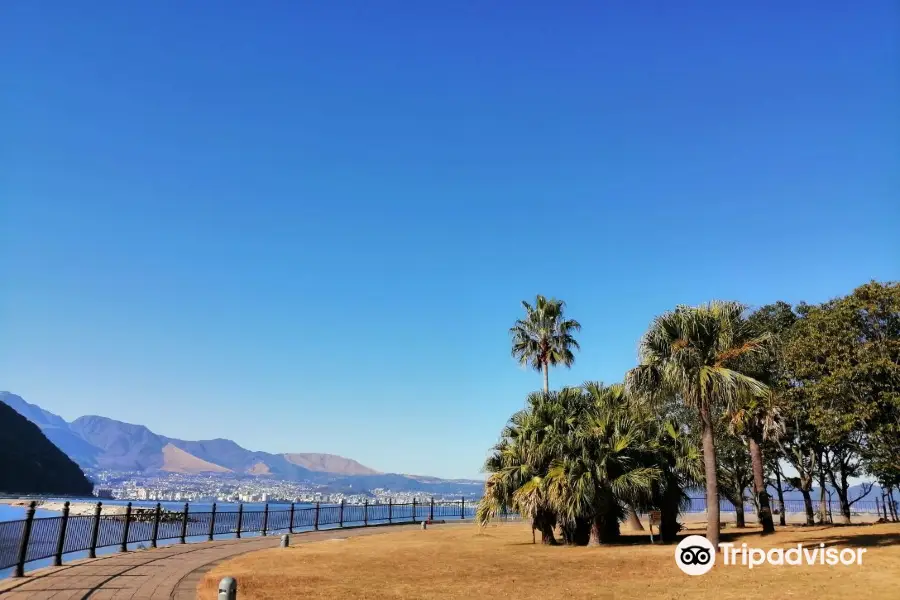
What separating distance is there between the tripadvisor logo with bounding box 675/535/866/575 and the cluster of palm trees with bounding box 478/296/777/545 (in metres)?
0.76

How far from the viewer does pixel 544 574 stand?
56.1 ft

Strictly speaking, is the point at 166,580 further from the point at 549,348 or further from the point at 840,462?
the point at 840,462

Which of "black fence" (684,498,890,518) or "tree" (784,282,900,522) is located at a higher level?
"tree" (784,282,900,522)

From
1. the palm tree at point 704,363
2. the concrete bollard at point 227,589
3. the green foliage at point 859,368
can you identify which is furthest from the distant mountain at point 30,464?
the green foliage at point 859,368

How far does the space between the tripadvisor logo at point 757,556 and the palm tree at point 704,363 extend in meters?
Result: 0.69

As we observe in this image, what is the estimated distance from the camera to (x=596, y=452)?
76.1 feet

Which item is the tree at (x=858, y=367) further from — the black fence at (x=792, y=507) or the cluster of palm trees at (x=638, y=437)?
Result: the black fence at (x=792, y=507)

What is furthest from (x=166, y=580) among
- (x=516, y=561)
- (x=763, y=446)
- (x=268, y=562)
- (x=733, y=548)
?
(x=763, y=446)

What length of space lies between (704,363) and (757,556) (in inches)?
255

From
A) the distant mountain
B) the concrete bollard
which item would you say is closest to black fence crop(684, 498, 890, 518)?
the concrete bollard

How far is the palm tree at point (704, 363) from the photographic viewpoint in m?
19.7

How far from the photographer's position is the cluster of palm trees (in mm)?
20375

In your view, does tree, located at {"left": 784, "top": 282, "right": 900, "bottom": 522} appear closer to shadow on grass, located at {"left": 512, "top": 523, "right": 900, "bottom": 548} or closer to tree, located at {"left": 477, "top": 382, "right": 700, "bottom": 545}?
shadow on grass, located at {"left": 512, "top": 523, "right": 900, "bottom": 548}

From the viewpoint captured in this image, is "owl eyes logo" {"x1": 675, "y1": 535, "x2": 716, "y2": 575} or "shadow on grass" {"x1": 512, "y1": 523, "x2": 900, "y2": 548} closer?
"owl eyes logo" {"x1": 675, "y1": 535, "x2": 716, "y2": 575}
